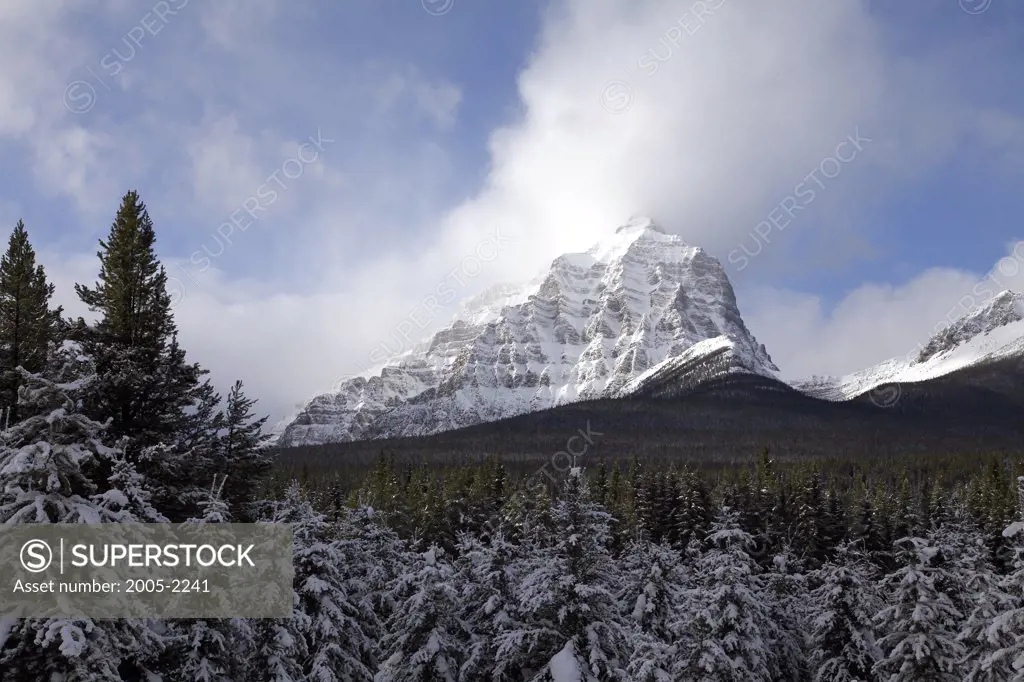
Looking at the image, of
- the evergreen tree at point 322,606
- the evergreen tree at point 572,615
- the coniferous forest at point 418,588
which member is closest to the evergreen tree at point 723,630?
the coniferous forest at point 418,588

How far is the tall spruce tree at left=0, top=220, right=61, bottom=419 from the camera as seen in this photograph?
1019 inches

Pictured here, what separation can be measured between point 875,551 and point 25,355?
56.7 meters

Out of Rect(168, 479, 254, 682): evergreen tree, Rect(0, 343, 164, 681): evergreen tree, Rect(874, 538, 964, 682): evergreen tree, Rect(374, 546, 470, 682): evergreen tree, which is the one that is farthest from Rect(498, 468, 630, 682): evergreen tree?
Rect(0, 343, 164, 681): evergreen tree

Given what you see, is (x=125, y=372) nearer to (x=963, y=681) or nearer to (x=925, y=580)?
(x=925, y=580)

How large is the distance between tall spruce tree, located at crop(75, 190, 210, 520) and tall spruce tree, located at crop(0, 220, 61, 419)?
15.4 feet

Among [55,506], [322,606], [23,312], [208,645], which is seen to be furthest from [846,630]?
[23,312]

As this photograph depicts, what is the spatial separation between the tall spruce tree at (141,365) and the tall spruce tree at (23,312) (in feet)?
15.4

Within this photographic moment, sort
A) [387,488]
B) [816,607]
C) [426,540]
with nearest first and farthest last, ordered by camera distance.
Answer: [816,607], [426,540], [387,488]

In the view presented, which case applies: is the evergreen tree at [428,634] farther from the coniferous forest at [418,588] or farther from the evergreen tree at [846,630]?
the evergreen tree at [846,630]

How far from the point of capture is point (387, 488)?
64.2 meters

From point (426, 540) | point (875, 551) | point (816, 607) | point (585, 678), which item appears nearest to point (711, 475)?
point (875, 551)

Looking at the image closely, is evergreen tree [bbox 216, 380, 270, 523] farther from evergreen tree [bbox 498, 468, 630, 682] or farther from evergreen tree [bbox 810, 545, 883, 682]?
evergreen tree [bbox 810, 545, 883, 682]

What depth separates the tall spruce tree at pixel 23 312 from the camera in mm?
25875

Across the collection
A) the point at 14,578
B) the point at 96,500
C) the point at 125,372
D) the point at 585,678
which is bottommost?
the point at 585,678
